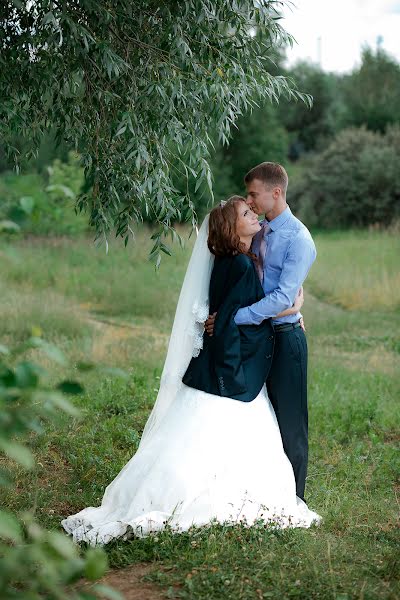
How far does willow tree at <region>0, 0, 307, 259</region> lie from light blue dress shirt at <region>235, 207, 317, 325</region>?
0.81 meters

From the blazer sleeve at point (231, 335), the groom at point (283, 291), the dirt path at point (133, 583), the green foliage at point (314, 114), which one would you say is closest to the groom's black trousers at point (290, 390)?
the groom at point (283, 291)

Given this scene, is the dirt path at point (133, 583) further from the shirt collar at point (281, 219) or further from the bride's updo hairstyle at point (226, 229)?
the shirt collar at point (281, 219)

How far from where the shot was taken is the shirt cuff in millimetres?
5195

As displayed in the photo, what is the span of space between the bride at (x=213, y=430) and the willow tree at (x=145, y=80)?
0.86 m

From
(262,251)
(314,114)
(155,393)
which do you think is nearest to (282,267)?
(262,251)

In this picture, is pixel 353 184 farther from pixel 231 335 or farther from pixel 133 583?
pixel 133 583

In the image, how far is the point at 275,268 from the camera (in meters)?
5.46

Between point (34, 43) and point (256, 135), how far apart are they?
2822 centimetres

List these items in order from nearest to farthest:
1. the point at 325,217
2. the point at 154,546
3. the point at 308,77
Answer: the point at 154,546 → the point at 325,217 → the point at 308,77

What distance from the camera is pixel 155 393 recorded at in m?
9.06

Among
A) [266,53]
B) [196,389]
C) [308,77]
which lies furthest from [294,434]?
[308,77]

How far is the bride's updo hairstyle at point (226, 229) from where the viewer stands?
5047 mm

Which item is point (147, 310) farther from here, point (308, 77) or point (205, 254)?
point (308, 77)

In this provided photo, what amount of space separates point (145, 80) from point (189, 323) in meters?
1.88
